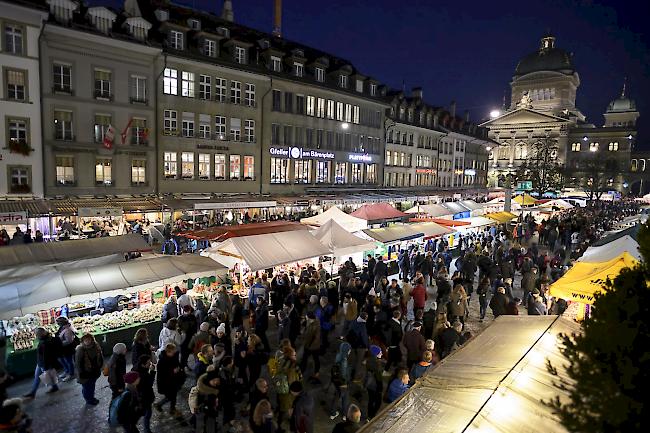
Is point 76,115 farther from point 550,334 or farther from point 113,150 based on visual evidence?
point 550,334

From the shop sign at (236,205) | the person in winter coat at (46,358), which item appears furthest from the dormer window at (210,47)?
the person in winter coat at (46,358)

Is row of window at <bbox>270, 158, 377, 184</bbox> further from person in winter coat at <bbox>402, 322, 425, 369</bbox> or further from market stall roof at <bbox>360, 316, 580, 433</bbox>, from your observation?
market stall roof at <bbox>360, 316, 580, 433</bbox>

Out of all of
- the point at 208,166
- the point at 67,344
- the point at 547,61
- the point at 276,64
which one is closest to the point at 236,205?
the point at 208,166

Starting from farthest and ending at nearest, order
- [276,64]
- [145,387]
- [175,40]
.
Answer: [276,64] < [175,40] < [145,387]

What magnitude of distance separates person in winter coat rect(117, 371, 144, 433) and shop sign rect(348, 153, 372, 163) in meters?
34.5

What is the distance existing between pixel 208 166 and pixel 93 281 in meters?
18.8

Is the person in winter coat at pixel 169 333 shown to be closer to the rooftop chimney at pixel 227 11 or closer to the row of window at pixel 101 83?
the row of window at pixel 101 83

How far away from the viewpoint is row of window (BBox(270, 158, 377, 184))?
112 ft

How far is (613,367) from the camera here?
2646 mm

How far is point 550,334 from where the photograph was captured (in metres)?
7.38

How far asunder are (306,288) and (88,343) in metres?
6.05

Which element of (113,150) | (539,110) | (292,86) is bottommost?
(113,150)

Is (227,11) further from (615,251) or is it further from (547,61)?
(547,61)

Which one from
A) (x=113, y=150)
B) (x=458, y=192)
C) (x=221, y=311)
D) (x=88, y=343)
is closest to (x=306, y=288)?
(x=221, y=311)
